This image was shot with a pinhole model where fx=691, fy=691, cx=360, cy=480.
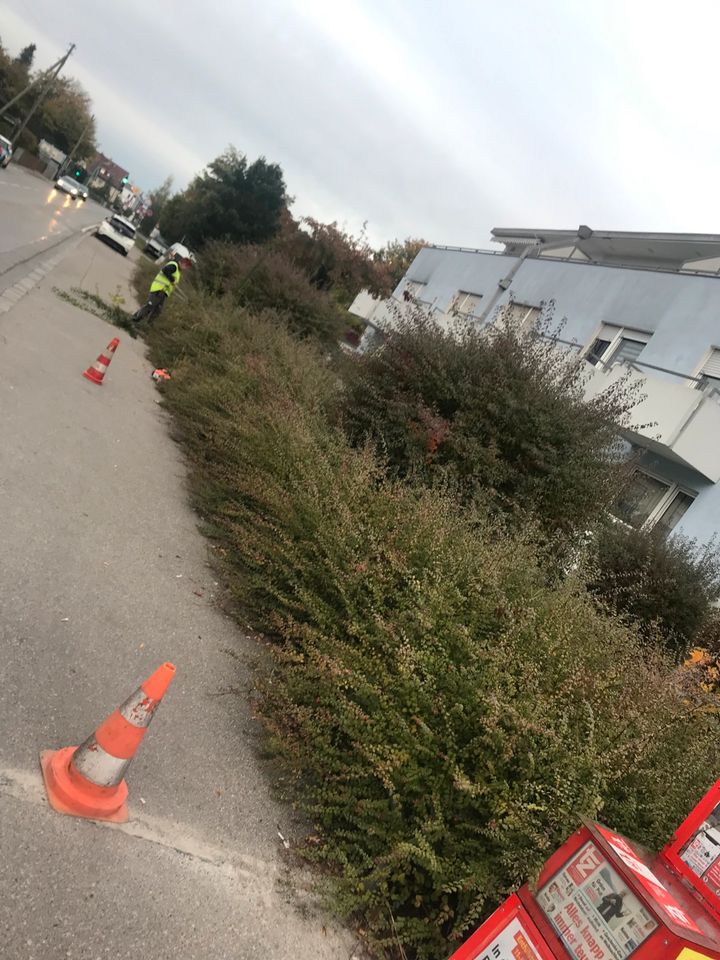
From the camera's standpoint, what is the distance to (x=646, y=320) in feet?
52.5

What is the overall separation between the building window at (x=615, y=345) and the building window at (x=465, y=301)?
25.7 feet

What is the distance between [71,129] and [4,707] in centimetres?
9896

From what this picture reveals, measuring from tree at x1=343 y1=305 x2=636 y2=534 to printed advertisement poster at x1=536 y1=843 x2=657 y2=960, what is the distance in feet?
16.9

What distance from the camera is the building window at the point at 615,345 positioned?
1617 centimetres

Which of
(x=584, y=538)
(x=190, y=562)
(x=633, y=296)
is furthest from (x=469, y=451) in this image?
(x=633, y=296)

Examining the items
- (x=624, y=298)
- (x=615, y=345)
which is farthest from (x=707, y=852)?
(x=624, y=298)

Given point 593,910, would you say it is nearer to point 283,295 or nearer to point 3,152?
point 283,295

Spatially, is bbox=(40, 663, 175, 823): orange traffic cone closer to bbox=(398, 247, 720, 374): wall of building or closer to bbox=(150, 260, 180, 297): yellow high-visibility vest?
bbox=(150, 260, 180, 297): yellow high-visibility vest

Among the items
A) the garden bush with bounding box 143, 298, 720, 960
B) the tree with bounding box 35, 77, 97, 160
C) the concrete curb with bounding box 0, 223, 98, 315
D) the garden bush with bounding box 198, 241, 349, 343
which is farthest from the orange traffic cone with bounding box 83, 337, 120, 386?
the tree with bounding box 35, 77, 97, 160

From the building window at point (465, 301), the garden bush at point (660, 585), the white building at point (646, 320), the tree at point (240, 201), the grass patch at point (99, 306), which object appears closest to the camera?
the garden bush at point (660, 585)

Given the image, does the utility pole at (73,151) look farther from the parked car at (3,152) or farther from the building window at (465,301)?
the building window at (465,301)

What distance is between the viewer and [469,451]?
7.93 metres

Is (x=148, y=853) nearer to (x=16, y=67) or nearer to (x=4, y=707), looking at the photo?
(x=4, y=707)

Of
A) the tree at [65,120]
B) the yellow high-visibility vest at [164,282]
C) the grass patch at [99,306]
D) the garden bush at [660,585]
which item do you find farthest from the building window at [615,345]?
the tree at [65,120]
